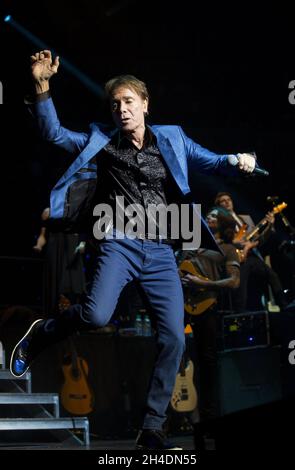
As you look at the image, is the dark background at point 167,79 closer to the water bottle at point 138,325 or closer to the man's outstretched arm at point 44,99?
the water bottle at point 138,325

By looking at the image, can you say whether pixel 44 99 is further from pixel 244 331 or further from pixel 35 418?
pixel 244 331

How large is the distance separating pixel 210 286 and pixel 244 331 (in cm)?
82

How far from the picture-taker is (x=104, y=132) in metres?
4.45

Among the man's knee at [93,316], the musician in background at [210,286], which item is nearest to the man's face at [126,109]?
the man's knee at [93,316]

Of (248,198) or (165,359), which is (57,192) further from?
(248,198)

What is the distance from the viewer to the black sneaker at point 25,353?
4598 millimetres

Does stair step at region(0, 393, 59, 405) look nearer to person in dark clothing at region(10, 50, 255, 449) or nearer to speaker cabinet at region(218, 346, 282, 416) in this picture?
person in dark clothing at region(10, 50, 255, 449)

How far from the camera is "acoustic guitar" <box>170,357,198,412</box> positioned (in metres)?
8.92

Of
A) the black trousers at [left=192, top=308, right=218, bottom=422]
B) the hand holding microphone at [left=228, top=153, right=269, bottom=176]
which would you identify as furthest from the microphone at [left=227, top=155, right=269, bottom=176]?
the black trousers at [left=192, top=308, right=218, bottom=422]

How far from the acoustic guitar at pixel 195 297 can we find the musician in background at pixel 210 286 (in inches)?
0.6

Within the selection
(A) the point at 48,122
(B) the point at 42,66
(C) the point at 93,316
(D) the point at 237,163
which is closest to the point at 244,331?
(D) the point at 237,163

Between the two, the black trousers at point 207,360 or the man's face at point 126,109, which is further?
the black trousers at point 207,360

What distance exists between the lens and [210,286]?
26.6 feet

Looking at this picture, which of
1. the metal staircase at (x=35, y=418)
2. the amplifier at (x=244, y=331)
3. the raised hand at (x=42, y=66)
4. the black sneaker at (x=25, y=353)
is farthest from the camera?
the amplifier at (x=244, y=331)
